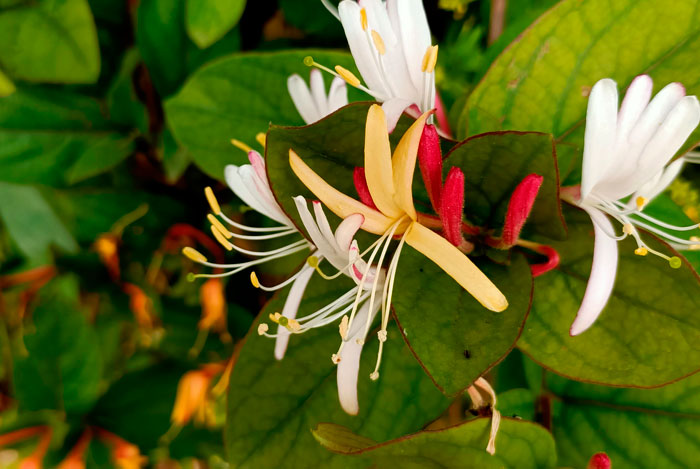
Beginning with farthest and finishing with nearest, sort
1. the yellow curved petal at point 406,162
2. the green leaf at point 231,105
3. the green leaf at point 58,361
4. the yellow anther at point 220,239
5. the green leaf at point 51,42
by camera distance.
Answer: the green leaf at point 58,361
the green leaf at point 51,42
the green leaf at point 231,105
the yellow anther at point 220,239
the yellow curved petal at point 406,162

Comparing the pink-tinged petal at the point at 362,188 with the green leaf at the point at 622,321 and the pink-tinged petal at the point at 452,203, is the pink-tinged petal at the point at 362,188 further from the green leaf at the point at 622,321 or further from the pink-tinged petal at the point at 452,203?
the green leaf at the point at 622,321

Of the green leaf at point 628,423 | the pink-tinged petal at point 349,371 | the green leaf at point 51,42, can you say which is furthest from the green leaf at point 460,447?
the green leaf at point 51,42

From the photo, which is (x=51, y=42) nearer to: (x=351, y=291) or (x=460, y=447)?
(x=351, y=291)

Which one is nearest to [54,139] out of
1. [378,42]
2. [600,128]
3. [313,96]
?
[313,96]

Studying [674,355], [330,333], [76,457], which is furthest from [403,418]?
[76,457]

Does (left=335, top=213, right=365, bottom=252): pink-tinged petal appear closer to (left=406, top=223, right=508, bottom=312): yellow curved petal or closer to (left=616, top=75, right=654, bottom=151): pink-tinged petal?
(left=406, top=223, right=508, bottom=312): yellow curved petal

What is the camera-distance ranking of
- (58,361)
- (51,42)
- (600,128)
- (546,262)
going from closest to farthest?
(600,128) → (546,262) → (51,42) → (58,361)

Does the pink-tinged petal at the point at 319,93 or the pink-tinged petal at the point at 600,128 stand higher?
the pink-tinged petal at the point at 600,128
